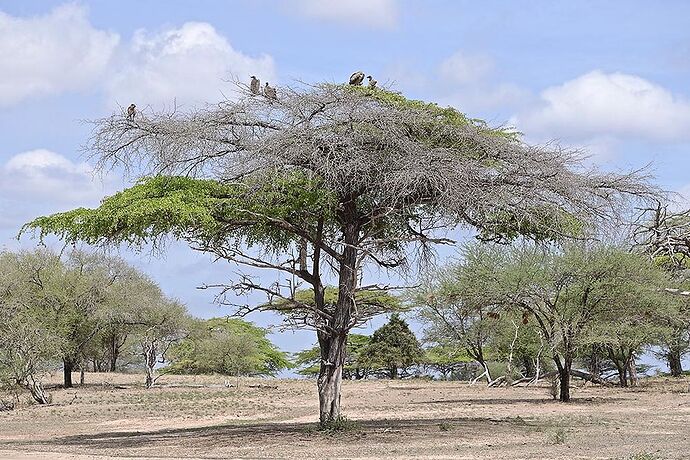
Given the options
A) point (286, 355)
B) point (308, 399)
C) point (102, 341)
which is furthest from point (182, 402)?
point (286, 355)

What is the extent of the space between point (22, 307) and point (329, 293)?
18869mm

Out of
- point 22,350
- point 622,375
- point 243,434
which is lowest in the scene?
point 243,434

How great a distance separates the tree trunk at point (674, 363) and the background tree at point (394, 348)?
1518 cm

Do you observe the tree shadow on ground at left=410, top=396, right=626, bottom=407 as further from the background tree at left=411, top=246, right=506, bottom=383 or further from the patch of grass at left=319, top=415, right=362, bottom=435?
the patch of grass at left=319, top=415, right=362, bottom=435

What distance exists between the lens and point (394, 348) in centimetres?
5997

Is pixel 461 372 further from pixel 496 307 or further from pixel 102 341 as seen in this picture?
pixel 496 307

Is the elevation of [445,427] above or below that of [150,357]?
below

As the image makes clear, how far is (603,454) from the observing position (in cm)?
1490

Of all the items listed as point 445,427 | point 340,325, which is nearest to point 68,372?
point 340,325

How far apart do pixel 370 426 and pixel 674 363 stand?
36.5 meters

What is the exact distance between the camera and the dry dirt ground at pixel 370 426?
53.0 ft

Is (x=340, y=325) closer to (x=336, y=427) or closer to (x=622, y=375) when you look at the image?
(x=336, y=427)

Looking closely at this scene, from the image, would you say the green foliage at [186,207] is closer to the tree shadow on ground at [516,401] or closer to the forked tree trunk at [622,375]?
the tree shadow on ground at [516,401]

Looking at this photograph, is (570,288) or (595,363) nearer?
(570,288)
